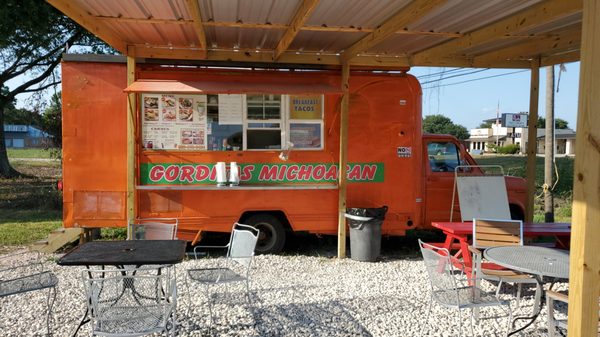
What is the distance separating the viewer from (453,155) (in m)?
7.15

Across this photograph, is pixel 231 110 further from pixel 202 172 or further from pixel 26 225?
pixel 26 225

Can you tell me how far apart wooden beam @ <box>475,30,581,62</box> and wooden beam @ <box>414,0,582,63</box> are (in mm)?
1042

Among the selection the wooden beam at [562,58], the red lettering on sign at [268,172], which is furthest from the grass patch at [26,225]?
the wooden beam at [562,58]

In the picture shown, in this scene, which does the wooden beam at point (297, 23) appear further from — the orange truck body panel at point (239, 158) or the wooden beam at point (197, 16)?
→ the wooden beam at point (197, 16)

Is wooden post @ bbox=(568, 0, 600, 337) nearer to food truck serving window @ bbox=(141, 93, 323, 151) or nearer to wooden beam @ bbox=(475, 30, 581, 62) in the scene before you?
wooden beam @ bbox=(475, 30, 581, 62)

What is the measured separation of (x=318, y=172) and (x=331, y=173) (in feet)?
0.67

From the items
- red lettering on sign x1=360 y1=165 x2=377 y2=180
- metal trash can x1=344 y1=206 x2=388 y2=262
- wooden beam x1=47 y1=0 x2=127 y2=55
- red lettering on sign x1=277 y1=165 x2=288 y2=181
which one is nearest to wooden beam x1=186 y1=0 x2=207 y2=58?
wooden beam x1=47 y1=0 x2=127 y2=55

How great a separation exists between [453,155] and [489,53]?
1711 mm

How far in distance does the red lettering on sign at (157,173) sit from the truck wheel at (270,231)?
1453mm

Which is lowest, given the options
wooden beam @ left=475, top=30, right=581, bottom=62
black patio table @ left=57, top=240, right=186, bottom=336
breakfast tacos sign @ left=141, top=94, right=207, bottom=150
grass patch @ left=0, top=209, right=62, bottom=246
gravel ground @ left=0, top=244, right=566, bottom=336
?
gravel ground @ left=0, top=244, right=566, bottom=336

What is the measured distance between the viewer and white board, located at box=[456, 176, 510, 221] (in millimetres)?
6617

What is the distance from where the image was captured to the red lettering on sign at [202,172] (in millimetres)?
6402

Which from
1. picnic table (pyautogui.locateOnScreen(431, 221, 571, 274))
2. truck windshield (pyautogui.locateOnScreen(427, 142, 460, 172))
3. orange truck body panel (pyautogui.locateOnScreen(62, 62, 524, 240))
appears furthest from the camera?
truck windshield (pyautogui.locateOnScreen(427, 142, 460, 172))

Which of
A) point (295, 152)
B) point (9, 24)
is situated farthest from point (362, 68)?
point (9, 24)
